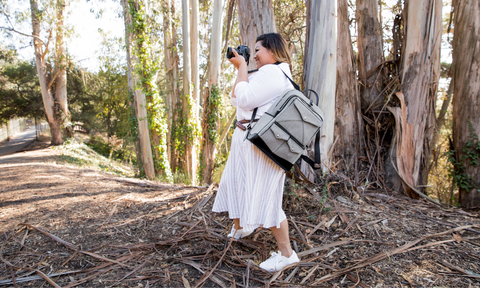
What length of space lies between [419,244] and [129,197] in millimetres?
3238

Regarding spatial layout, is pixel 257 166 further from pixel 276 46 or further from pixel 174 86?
pixel 174 86

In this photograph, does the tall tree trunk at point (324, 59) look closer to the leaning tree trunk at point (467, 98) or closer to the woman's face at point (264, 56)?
the woman's face at point (264, 56)

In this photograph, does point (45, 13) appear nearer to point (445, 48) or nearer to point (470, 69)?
point (470, 69)

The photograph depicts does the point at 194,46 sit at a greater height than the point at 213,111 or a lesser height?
greater

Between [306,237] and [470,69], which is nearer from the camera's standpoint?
[306,237]

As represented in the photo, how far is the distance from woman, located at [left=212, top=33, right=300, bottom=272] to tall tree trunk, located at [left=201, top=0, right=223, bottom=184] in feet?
20.0

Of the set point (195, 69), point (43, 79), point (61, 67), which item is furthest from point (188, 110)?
point (43, 79)

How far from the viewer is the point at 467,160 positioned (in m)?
3.68

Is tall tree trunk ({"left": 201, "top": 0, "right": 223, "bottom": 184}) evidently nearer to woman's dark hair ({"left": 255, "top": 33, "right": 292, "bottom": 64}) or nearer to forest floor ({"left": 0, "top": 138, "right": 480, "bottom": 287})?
forest floor ({"left": 0, "top": 138, "right": 480, "bottom": 287})

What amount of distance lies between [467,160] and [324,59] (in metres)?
2.58

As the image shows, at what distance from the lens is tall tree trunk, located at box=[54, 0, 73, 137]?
38.9 feet

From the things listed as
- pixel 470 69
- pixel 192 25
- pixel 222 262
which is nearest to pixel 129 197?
pixel 222 262

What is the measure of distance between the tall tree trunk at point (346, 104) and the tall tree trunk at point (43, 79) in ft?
42.3

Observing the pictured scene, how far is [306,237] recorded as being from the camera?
2299 millimetres
